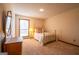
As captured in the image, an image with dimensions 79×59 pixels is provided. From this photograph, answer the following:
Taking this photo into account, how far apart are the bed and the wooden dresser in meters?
0.39

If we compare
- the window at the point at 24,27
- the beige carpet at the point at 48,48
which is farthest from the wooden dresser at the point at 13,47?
the window at the point at 24,27


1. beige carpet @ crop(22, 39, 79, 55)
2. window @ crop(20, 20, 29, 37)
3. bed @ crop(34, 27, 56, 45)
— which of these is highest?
window @ crop(20, 20, 29, 37)

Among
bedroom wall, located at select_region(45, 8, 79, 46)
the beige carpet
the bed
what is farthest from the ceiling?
the beige carpet

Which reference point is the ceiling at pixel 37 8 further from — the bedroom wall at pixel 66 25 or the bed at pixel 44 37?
the bed at pixel 44 37

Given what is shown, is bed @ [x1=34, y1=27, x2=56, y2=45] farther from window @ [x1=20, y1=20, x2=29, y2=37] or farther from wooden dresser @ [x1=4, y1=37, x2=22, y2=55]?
wooden dresser @ [x1=4, y1=37, x2=22, y2=55]

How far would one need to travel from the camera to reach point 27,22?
2111 millimetres

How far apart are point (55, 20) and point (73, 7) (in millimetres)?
441

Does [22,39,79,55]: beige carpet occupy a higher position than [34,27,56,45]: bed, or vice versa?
[34,27,56,45]: bed

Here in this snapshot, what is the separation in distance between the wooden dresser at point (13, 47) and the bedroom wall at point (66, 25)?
0.70 m

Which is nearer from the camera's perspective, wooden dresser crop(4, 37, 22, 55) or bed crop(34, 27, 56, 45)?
wooden dresser crop(4, 37, 22, 55)

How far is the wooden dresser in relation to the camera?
1.97 metres

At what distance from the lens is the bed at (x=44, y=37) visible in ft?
6.88

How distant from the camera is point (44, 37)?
210 centimetres
